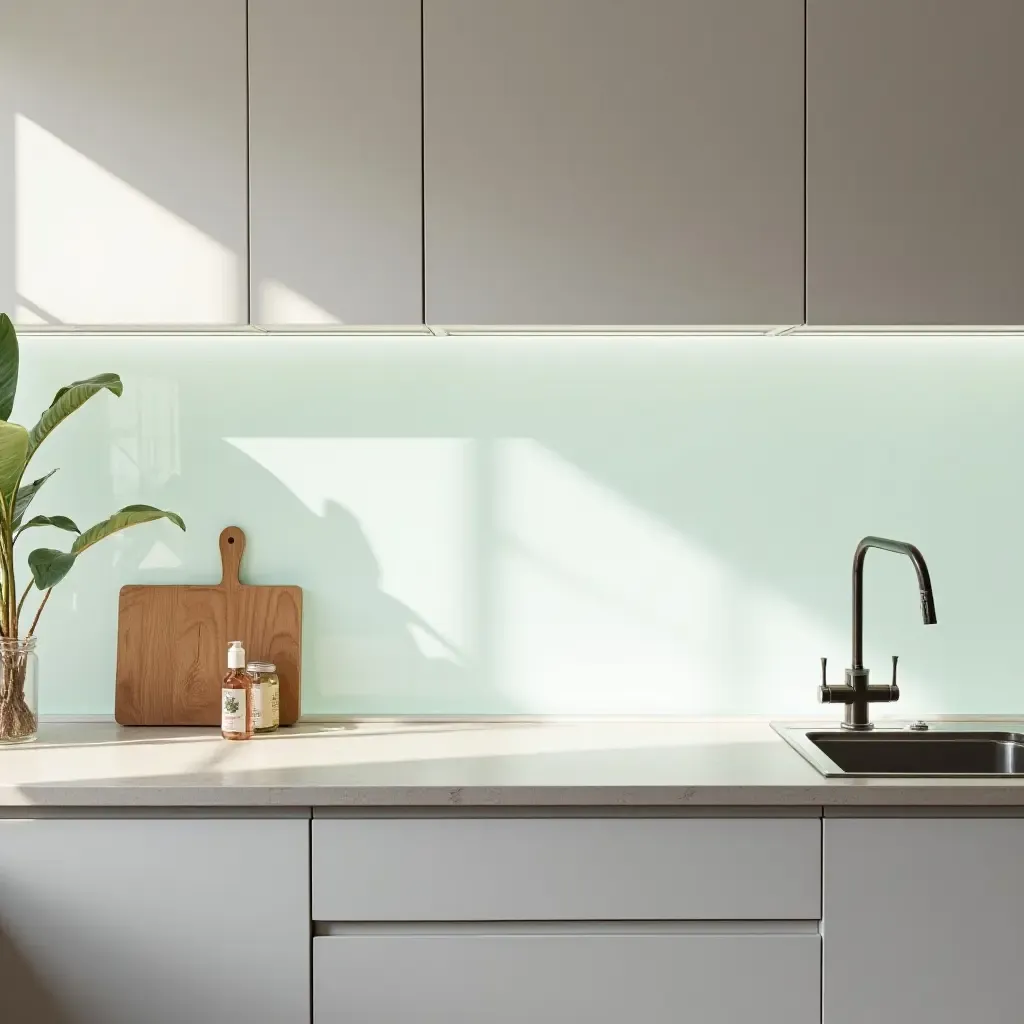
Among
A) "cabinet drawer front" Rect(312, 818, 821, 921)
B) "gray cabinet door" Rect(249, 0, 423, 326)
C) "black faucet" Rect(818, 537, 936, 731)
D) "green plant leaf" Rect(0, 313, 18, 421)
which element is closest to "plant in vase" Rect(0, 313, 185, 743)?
"green plant leaf" Rect(0, 313, 18, 421)

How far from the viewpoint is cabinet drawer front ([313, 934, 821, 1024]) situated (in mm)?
1859

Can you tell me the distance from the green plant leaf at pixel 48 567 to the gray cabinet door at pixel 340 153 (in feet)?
2.21

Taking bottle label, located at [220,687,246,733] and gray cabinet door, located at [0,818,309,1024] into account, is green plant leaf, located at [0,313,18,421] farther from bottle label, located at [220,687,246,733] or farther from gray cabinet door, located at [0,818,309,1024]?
gray cabinet door, located at [0,818,309,1024]

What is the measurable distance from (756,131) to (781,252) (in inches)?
9.0

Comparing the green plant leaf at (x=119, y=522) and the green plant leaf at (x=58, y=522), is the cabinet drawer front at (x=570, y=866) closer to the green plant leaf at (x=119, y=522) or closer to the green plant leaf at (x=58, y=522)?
the green plant leaf at (x=119, y=522)

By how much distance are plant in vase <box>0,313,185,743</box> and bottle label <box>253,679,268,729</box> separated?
37cm

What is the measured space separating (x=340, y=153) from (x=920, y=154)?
1.07m

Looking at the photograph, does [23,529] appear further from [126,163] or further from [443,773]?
[443,773]

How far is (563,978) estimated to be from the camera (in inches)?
73.3

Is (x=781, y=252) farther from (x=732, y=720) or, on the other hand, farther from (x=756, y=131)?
(x=732, y=720)

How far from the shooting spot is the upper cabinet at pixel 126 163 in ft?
6.89

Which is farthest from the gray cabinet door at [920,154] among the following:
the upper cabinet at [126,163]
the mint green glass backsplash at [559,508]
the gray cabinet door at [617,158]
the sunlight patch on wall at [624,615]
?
the upper cabinet at [126,163]

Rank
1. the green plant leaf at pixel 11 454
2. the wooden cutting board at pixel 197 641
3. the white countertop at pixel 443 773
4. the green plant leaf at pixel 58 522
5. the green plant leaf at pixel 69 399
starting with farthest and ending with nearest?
the wooden cutting board at pixel 197 641
the green plant leaf at pixel 58 522
the green plant leaf at pixel 69 399
the green plant leaf at pixel 11 454
the white countertop at pixel 443 773

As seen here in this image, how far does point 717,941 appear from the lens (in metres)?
1.86
